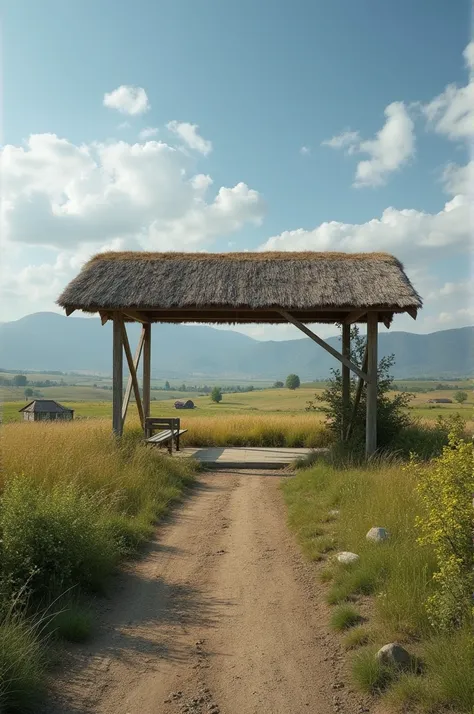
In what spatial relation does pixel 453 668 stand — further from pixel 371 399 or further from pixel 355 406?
pixel 355 406

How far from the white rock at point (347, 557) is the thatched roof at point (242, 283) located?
18.9 feet

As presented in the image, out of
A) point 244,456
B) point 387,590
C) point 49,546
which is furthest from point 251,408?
point 387,590

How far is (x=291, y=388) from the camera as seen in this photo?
383ft

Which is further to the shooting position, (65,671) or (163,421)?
(163,421)

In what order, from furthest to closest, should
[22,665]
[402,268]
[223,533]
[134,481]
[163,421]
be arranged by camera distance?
[163,421], [402,268], [134,481], [223,533], [22,665]

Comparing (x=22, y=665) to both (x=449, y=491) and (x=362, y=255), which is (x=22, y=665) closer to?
(x=449, y=491)

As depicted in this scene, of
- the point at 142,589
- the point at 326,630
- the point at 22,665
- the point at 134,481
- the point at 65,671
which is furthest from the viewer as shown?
the point at 134,481

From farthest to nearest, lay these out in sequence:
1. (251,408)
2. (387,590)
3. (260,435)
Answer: (251,408) < (260,435) < (387,590)

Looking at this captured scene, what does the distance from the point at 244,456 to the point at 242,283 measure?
4.61m

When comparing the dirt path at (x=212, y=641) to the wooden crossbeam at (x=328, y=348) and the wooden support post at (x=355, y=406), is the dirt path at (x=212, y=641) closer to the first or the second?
the wooden crossbeam at (x=328, y=348)

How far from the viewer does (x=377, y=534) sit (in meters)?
5.41

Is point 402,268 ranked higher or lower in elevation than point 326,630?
higher

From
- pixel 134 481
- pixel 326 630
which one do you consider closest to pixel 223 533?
pixel 134 481

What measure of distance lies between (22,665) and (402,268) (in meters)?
10.5
